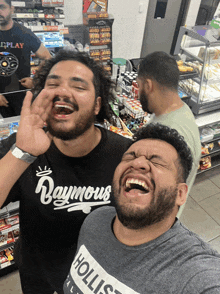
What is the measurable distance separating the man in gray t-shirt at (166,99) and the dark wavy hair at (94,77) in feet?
1.55

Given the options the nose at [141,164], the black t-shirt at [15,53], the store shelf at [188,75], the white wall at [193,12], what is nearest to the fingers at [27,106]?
the nose at [141,164]

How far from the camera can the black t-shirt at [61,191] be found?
1.40m

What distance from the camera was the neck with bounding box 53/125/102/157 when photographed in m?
1.46

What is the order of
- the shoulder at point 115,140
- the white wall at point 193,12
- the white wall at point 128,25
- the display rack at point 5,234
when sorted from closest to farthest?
the shoulder at point 115,140, the display rack at point 5,234, the white wall at point 128,25, the white wall at point 193,12

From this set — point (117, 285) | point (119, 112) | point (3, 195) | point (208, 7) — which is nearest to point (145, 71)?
point (119, 112)

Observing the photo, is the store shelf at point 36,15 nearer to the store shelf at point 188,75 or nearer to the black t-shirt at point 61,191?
the store shelf at point 188,75

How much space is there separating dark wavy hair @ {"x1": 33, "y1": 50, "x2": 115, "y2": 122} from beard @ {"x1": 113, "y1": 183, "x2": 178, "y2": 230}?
87 cm

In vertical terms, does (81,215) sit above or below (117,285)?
below

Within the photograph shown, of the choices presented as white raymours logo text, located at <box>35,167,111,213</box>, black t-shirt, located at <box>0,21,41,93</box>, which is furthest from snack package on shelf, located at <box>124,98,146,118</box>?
white raymours logo text, located at <box>35,167,111,213</box>

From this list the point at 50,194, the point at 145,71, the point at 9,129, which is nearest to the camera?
the point at 50,194

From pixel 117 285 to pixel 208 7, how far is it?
767 cm

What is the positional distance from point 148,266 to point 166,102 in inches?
62.8

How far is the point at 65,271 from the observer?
170 cm

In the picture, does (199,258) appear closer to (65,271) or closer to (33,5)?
(65,271)
